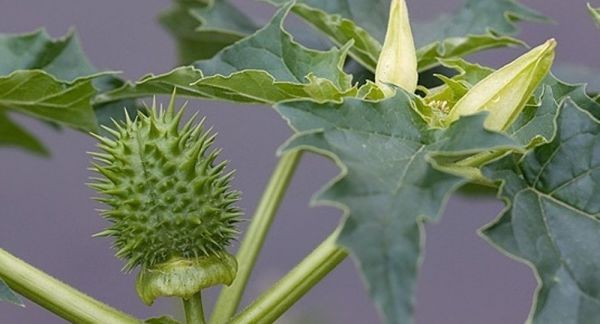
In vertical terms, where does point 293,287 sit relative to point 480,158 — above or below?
below

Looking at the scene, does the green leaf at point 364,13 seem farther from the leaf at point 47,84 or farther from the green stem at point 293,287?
the green stem at point 293,287

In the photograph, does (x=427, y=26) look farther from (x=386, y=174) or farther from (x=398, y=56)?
(x=386, y=174)

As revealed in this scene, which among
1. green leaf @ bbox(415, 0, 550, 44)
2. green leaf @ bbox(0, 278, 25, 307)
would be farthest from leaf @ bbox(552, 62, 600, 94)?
green leaf @ bbox(0, 278, 25, 307)

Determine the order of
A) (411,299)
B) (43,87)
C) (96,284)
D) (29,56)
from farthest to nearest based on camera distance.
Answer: (96,284) → (29,56) → (43,87) → (411,299)

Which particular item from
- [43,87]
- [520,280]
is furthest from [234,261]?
[520,280]

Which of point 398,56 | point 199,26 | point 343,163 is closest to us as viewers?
point 343,163

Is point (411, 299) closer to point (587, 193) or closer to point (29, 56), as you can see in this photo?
point (587, 193)

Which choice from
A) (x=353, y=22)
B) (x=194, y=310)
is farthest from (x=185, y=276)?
(x=353, y=22)
